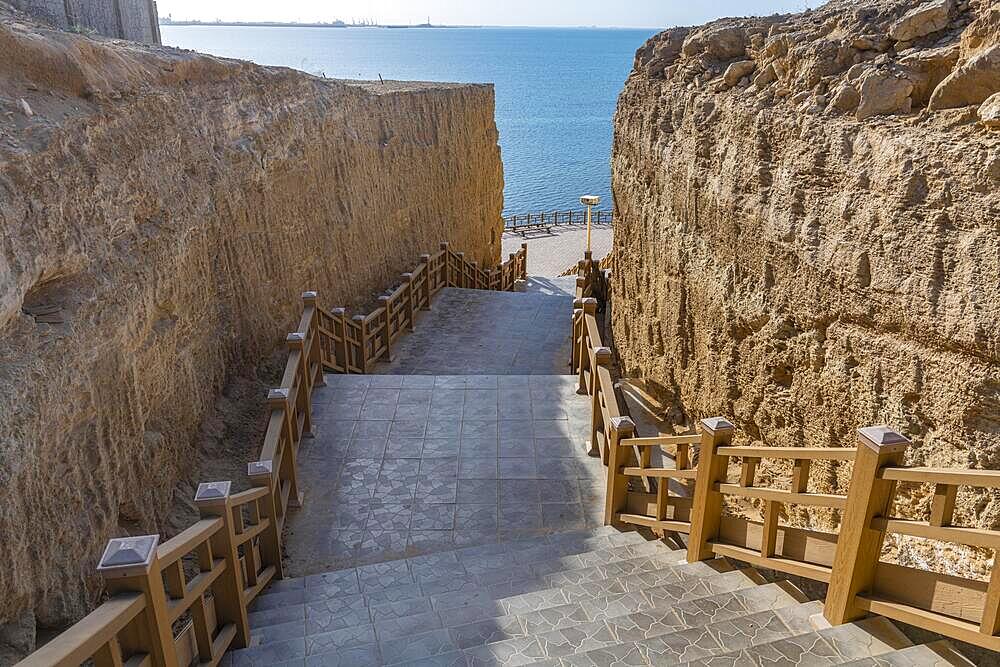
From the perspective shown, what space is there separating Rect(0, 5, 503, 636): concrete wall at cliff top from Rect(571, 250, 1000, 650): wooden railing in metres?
3.82

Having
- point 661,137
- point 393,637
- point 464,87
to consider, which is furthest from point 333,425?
point 464,87

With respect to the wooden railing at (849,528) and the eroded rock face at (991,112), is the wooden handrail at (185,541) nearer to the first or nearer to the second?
the wooden railing at (849,528)

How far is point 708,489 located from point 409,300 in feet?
27.6

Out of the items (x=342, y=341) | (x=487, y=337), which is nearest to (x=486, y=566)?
(x=342, y=341)

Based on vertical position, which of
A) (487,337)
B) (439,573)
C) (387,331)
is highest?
(387,331)

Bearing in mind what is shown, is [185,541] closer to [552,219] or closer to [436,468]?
[436,468]

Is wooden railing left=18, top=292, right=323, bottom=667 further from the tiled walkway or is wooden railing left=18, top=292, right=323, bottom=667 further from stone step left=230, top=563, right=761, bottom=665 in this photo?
the tiled walkway

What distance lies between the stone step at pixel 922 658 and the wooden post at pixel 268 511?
144 inches

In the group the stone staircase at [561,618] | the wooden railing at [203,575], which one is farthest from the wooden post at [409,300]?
the stone staircase at [561,618]

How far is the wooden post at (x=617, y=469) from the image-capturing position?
5.85 meters

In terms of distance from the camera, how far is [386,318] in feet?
36.6

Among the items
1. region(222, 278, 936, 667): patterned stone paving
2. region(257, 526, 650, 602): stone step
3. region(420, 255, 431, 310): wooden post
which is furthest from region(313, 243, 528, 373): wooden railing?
region(257, 526, 650, 602): stone step

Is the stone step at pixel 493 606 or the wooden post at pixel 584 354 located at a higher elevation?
the wooden post at pixel 584 354

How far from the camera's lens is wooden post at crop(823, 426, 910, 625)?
3.58 metres
